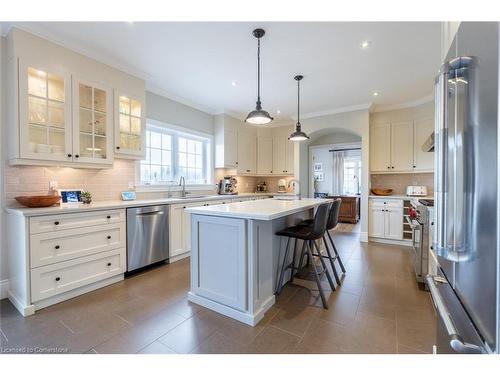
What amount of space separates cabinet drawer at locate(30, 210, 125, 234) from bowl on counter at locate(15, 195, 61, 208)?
0.26 metres

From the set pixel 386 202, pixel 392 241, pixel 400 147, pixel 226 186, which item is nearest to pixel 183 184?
pixel 226 186

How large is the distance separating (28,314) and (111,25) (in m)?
2.74

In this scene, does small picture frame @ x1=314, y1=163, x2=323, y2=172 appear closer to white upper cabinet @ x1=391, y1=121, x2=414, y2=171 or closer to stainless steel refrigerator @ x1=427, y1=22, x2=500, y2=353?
white upper cabinet @ x1=391, y1=121, x2=414, y2=171

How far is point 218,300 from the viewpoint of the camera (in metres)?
2.06

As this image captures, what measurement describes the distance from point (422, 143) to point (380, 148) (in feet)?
2.26

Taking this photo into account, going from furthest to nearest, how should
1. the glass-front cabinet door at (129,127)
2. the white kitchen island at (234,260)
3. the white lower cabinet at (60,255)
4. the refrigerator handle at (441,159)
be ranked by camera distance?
the glass-front cabinet door at (129,127)
the white lower cabinet at (60,255)
the white kitchen island at (234,260)
the refrigerator handle at (441,159)

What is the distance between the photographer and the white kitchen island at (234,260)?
6.15 ft

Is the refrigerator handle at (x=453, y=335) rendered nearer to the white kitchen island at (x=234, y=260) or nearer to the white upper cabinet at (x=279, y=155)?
the white kitchen island at (x=234, y=260)

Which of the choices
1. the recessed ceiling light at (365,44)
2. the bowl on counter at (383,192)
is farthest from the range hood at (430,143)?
the bowl on counter at (383,192)

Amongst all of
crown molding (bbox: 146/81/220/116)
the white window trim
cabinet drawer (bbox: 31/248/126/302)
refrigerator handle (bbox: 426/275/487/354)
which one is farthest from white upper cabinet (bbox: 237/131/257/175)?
refrigerator handle (bbox: 426/275/487/354)

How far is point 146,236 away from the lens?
9.74ft

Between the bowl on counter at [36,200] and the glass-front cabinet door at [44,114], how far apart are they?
0.40m

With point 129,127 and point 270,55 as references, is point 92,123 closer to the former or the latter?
point 129,127
